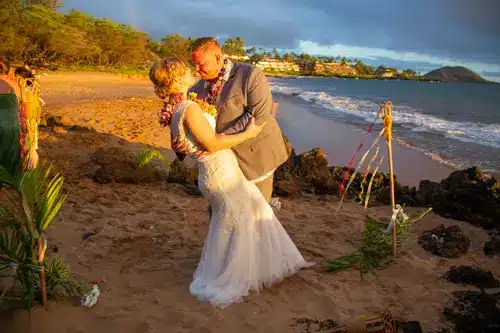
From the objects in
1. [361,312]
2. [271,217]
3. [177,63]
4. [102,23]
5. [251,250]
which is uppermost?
[102,23]

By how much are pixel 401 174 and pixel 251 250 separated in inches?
282

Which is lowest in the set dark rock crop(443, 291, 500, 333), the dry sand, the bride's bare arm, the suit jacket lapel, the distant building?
the dry sand

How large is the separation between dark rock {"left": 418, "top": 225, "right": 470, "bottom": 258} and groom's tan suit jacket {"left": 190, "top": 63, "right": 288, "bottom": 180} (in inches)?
97.2

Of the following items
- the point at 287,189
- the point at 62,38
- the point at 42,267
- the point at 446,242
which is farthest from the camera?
the point at 62,38

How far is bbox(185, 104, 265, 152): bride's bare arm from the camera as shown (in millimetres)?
3455

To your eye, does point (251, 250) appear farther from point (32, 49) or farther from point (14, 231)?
point (32, 49)

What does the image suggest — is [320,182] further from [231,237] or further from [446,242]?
[231,237]

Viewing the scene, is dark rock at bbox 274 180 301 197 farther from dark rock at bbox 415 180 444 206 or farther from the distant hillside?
the distant hillside

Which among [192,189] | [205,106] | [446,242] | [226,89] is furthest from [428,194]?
[205,106]

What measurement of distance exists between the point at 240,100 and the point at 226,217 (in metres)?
1.06

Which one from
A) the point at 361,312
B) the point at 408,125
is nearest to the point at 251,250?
the point at 361,312

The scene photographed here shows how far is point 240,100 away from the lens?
3900 mm

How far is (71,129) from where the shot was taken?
469 inches

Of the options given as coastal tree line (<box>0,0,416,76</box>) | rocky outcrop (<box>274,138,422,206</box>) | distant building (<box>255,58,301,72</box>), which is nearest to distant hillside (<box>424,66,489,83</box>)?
distant building (<box>255,58,301,72</box>)
